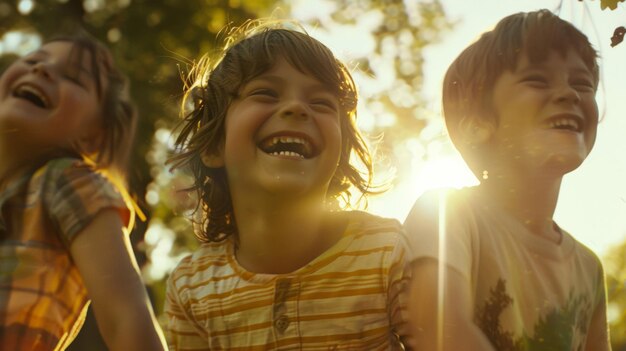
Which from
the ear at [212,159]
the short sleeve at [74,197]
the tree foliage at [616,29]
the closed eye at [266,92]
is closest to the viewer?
the tree foliage at [616,29]

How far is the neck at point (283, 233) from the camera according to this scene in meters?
3.00

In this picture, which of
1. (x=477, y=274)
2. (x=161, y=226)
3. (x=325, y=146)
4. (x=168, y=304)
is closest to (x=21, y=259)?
(x=168, y=304)

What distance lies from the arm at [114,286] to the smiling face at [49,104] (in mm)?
385

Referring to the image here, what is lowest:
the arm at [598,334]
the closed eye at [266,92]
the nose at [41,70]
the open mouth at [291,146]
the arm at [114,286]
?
the arm at [598,334]

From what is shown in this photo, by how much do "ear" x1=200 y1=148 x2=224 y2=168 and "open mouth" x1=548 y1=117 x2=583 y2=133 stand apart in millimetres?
1263

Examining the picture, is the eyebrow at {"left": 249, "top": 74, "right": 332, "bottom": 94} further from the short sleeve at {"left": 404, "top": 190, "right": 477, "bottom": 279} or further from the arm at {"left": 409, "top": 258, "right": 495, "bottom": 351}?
the arm at {"left": 409, "top": 258, "right": 495, "bottom": 351}

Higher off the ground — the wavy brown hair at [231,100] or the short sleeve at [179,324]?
the wavy brown hair at [231,100]

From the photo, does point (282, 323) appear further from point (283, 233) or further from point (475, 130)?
point (475, 130)

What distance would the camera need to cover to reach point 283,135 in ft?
9.59

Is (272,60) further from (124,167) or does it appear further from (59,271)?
(59,271)

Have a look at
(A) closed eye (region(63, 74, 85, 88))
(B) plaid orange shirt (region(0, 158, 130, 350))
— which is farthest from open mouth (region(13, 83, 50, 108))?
(B) plaid orange shirt (region(0, 158, 130, 350))

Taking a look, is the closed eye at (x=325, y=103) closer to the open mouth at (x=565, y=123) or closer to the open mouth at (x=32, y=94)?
the open mouth at (x=565, y=123)

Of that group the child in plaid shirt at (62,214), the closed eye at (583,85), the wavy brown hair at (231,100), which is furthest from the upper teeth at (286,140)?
the closed eye at (583,85)

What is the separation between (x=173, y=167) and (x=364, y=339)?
3.61 feet
